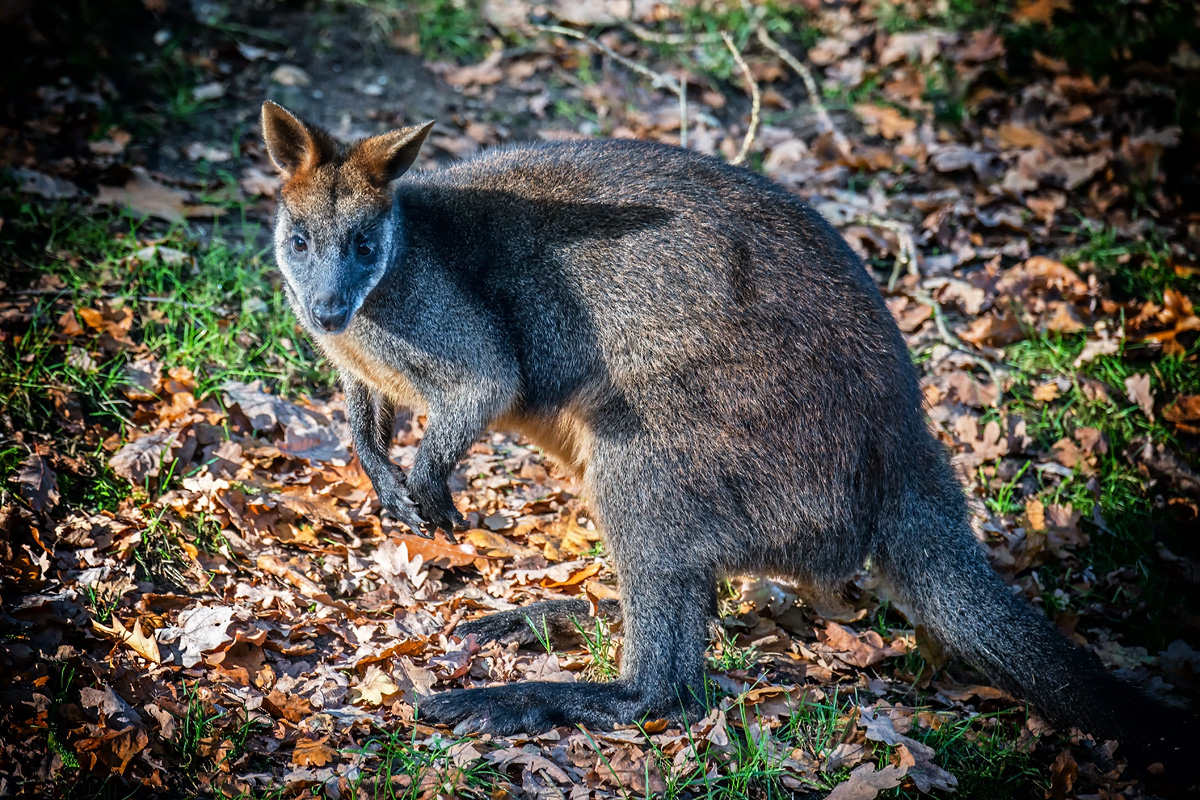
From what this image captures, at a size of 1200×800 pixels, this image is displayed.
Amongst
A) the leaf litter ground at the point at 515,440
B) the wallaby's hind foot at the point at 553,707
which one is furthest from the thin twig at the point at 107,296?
the wallaby's hind foot at the point at 553,707

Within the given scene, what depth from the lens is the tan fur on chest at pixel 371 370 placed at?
429 cm

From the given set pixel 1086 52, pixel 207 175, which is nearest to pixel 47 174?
pixel 207 175

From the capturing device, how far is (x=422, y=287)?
423 cm

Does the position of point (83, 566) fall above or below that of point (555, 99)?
below

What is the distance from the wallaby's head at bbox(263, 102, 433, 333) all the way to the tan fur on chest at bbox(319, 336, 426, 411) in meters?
0.28

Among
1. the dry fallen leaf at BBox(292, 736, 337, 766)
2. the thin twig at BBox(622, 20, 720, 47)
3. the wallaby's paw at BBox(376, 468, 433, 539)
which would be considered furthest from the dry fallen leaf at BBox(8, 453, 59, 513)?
the thin twig at BBox(622, 20, 720, 47)

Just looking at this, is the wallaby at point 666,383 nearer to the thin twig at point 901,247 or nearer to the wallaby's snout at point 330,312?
the wallaby's snout at point 330,312

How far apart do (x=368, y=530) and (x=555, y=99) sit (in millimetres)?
4377

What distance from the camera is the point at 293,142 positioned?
13.3 feet

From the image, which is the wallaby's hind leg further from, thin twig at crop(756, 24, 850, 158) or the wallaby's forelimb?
thin twig at crop(756, 24, 850, 158)

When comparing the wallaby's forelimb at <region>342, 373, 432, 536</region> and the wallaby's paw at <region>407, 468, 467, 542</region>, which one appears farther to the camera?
the wallaby's forelimb at <region>342, 373, 432, 536</region>

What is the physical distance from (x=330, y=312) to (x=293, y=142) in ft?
2.55

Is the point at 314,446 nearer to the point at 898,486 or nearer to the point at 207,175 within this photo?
the point at 207,175

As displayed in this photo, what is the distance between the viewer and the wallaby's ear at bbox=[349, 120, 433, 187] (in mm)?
4000
